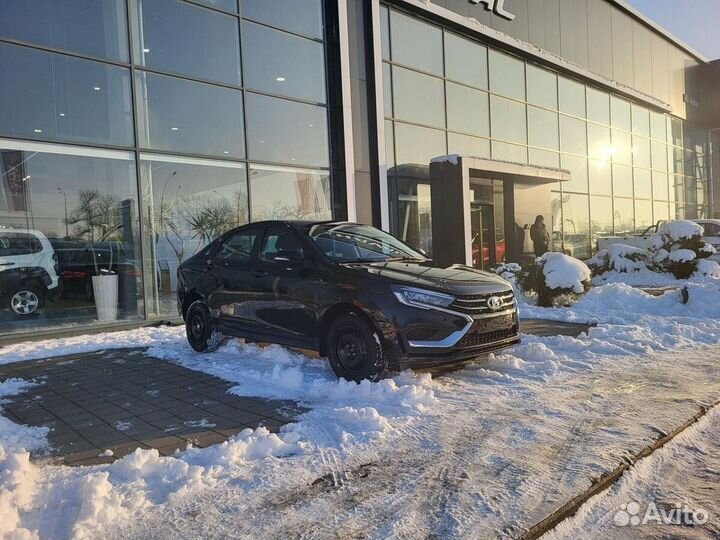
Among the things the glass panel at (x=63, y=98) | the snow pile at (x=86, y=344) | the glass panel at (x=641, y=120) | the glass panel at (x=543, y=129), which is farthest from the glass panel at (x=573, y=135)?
the snow pile at (x=86, y=344)

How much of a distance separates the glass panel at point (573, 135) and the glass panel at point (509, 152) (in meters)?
2.64

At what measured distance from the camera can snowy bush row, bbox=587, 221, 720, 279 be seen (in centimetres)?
1305

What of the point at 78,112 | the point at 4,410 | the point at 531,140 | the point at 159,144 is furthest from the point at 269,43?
the point at 531,140

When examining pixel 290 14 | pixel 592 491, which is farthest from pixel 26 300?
pixel 592 491

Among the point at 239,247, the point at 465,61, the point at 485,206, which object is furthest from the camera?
the point at 485,206

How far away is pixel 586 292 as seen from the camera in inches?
413

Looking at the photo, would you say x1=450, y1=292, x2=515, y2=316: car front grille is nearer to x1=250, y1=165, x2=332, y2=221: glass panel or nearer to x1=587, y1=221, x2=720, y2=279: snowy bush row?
x1=250, y1=165, x2=332, y2=221: glass panel

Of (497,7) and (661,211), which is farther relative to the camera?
(661,211)

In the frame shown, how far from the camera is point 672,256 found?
13.2 meters

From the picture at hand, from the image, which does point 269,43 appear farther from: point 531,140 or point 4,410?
point 531,140

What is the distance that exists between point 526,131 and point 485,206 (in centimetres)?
338

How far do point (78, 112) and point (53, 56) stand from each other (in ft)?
3.00

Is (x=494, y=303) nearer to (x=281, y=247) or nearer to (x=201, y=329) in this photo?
(x=281, y=247)

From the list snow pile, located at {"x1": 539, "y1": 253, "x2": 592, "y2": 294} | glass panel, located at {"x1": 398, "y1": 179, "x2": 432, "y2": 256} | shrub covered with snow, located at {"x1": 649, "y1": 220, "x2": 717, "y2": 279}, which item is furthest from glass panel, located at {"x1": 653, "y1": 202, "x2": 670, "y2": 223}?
snow pile, located at {"x1": 539, "y1": 253, "x2": 592, "y2": 294}
